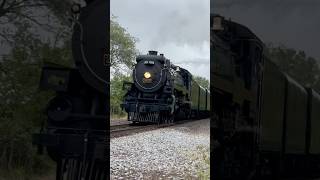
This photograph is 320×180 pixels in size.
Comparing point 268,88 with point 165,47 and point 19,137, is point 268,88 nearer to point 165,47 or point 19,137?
point 165,47

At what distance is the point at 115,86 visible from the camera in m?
3.86

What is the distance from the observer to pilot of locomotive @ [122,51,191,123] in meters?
3.77

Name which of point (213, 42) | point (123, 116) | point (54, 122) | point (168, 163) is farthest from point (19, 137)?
point (213, 42)

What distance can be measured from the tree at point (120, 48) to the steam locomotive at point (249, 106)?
1.53 ft

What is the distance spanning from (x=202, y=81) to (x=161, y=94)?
271 mm

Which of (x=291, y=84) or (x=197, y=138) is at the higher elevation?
(x=291, y=84)

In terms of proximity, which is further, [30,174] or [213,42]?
[30,174]

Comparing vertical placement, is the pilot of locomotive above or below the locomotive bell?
below

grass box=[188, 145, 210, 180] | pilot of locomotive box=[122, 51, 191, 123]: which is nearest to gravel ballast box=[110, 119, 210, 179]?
grass box=[188, 145, 210, 180]

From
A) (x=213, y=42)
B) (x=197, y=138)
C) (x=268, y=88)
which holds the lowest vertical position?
(x=197, y=138)

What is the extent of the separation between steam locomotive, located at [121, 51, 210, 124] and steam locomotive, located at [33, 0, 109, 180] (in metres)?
0.18

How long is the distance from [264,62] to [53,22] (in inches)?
49.9

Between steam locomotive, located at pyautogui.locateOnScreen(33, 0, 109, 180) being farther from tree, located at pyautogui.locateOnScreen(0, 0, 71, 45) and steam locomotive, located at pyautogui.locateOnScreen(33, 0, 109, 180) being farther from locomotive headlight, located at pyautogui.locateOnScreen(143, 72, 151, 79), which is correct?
locomotive headlight, located at pyautogui.locateOnScreen(143, 72, 151, 79)

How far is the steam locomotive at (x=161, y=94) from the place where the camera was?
3.75m
